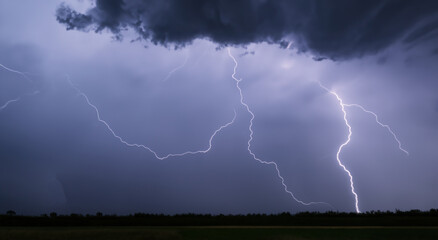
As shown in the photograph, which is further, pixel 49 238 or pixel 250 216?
pixel 250 216

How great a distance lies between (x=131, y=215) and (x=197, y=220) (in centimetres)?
730

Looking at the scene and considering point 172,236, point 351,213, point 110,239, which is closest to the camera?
point 110,239

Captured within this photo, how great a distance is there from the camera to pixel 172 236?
1875cm

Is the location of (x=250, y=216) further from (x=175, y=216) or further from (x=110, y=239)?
(x=110, y=239)

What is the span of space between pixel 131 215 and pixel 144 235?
16.5 meters

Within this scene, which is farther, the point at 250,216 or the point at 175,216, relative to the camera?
the point at 175,216

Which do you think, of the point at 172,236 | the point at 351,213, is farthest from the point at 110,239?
the point at 351,213

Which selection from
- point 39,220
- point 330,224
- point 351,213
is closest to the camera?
point 330,224

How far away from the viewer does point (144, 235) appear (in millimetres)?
18766

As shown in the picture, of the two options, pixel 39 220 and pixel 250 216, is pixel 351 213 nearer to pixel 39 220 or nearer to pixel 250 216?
pixel 250 216

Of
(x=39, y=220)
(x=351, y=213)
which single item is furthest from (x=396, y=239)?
(x=39, y=220)

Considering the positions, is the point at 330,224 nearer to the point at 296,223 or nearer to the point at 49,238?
the point at 296,223

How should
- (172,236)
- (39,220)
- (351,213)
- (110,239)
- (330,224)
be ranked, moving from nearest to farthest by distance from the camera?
1. (110,239)
2. (172,236)
3. (330,224)
4. (39,220)
5. (351,213)

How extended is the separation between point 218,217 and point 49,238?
17.1 metres
